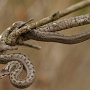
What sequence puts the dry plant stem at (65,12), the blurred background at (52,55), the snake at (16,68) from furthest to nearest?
the blurred background at (52,55) < the snake at (16,68) < the dry plant stem at (65,12)

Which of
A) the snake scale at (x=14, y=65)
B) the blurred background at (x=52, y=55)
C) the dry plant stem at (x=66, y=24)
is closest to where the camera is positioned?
the dry plant stem at (x=66, y=24)

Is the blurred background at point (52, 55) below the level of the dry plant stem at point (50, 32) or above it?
above

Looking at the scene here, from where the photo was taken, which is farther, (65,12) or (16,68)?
(16,68)

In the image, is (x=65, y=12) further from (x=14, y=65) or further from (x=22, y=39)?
(x=14, y=65)

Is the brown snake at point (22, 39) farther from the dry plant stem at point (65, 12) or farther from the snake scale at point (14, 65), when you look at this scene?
the dry plant stem at point (65, 12)

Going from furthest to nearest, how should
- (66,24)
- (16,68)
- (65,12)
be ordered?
(16,68), (66,24), (65,12)

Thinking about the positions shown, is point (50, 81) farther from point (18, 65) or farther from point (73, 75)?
point (18, 65)

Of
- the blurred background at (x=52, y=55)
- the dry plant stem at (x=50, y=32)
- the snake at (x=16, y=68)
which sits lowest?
the snake at (x=16, y=68)

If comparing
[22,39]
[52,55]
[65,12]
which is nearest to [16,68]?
[22,39]

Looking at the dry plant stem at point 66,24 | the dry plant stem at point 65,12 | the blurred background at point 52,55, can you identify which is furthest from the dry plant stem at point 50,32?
the blurred background at point 52,55
